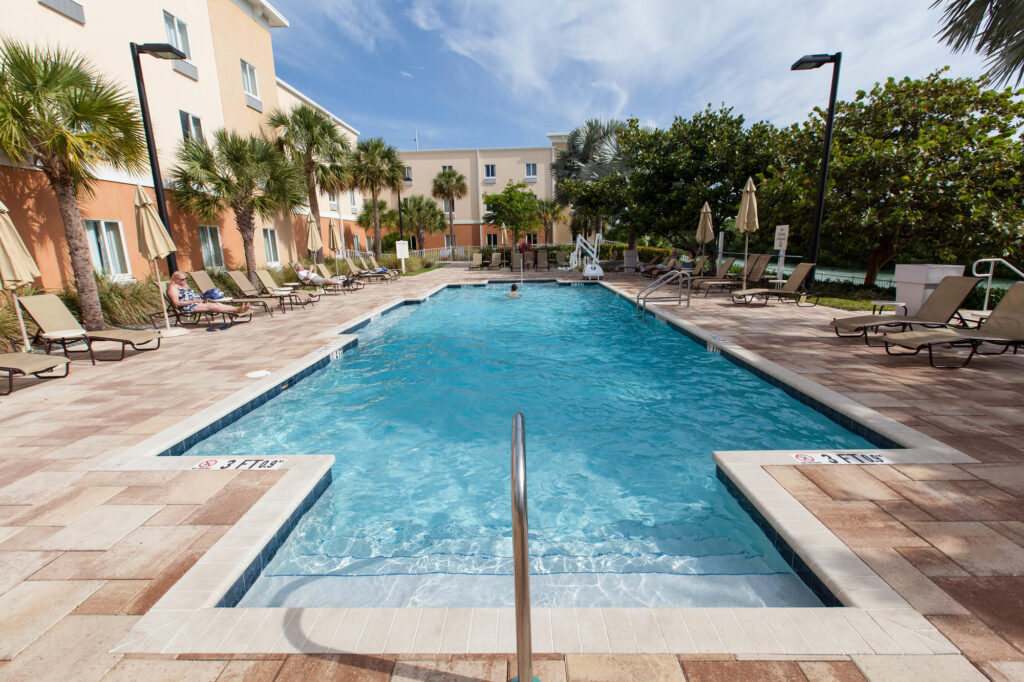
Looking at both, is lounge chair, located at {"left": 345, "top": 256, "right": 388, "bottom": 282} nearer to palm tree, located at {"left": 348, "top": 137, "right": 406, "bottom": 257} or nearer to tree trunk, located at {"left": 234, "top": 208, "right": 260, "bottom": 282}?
tree trunk, located at {"left": 234, "top": 208, "right": 260, "bottom": 282}

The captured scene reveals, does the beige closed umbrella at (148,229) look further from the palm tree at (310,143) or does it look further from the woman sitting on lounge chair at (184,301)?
the palm tree at (310,143)

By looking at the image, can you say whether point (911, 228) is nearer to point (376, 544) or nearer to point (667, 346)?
point (667, 346)

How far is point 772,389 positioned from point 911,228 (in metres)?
Result: 9.67

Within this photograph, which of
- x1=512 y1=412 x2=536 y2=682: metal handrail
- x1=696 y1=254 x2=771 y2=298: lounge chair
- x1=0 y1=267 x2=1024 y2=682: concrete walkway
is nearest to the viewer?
x1=512 y1=412 x2=536 y2=682: metal handrail

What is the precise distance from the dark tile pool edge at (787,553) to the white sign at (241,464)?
136 inches

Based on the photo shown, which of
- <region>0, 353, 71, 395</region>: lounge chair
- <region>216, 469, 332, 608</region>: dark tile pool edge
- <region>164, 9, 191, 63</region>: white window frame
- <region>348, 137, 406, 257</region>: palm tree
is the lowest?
<region>216, 469, 332, 608</region>: dark tile pool edge

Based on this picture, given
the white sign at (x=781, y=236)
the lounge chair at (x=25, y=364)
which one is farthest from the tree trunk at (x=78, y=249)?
the white sign at (x=781, y=236)

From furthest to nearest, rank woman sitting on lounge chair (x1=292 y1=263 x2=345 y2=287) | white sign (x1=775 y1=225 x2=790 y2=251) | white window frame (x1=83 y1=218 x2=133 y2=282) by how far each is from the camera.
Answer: woman sitting on lounge chair (x1=292 y1=263 x2=345 y2=287), white sign (x1=775 y1=225 x2=790 y2=251), white window frame (x1=83 y1=218 x2=133 y2=282)

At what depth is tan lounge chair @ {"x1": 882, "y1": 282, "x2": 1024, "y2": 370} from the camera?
17.8 ft

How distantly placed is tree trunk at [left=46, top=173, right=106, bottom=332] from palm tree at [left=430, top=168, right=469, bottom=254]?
93.5 feet

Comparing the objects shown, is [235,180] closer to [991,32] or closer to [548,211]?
[991,32]

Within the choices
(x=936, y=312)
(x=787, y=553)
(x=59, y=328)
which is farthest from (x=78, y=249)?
(x=936, y=312)

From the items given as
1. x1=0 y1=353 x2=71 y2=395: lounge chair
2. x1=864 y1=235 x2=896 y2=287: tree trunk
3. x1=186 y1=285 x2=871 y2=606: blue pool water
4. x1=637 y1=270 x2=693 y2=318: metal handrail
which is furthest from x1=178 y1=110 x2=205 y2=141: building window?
x1=864 y1=235 x2=896 y2=287: tree trunk

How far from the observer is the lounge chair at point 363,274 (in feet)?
59.1
